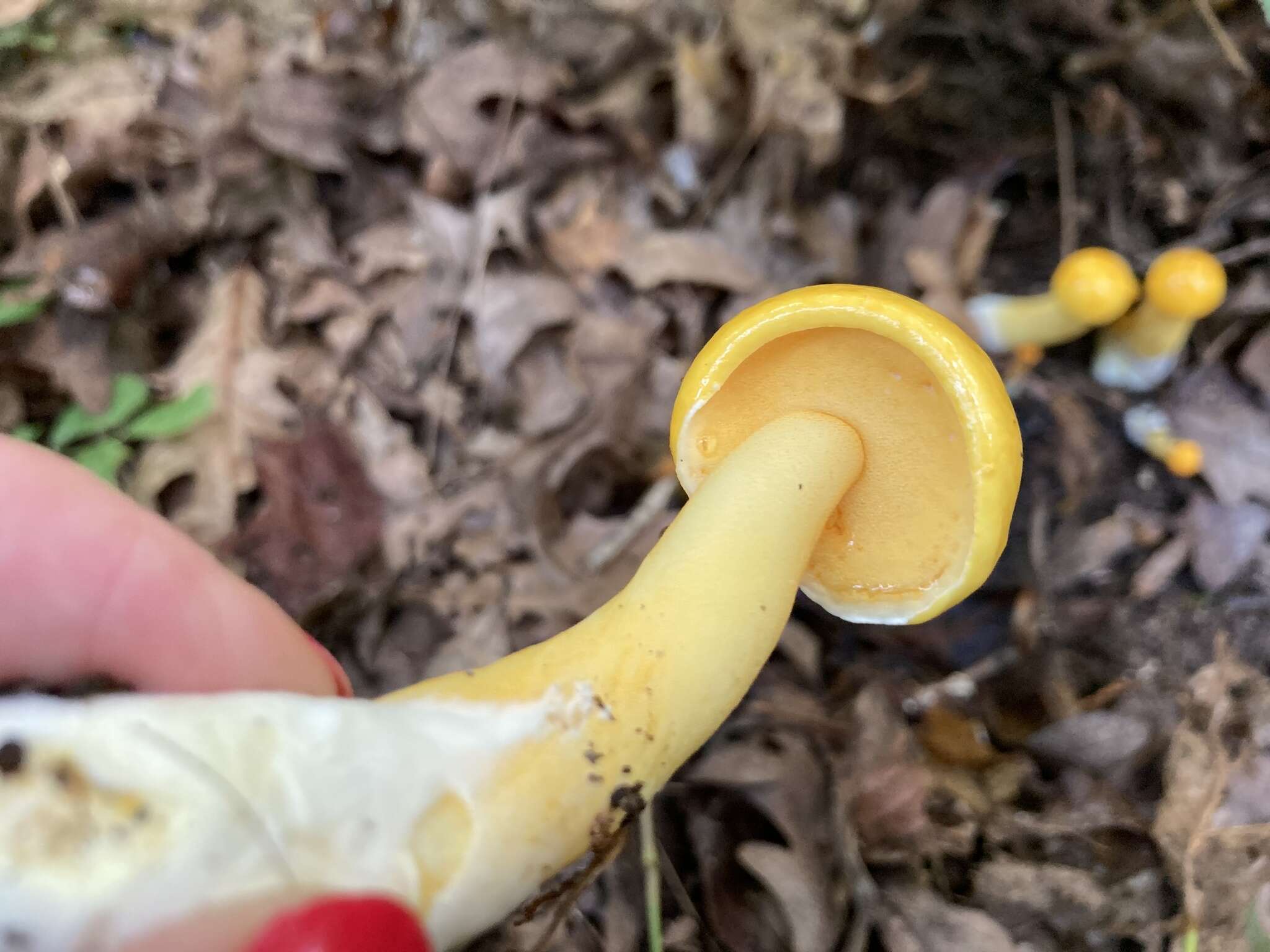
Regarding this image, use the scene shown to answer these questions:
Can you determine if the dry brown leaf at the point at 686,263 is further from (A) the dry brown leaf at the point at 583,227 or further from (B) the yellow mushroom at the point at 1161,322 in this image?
(B) the yellow mushroom at the point at 1161,322

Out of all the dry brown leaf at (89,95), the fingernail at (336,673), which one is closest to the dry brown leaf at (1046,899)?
the fingernail at (336,673)

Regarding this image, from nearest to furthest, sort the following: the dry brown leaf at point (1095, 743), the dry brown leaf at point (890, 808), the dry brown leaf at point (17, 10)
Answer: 1. the dry brown leaf at point (890, 808)
2. the dry brown leaf at point (1095, 743)
3. the dry brown leaf at point (17, 10)

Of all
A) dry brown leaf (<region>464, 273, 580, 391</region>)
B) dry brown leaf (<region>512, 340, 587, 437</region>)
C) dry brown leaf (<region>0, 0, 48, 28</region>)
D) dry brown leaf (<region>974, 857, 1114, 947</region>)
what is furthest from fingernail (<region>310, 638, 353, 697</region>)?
dry brown leaf (<region>0, 0, 48, 28</region>)

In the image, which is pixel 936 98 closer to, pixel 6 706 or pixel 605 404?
pixel 605 404

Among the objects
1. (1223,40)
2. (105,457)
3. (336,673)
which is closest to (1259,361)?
(1223,40)

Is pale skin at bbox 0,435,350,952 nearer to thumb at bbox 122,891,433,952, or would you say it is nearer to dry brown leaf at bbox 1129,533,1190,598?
thumb at bbox 122,891,433,952

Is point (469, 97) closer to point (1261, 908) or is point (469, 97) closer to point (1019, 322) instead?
point (1019, 322)
